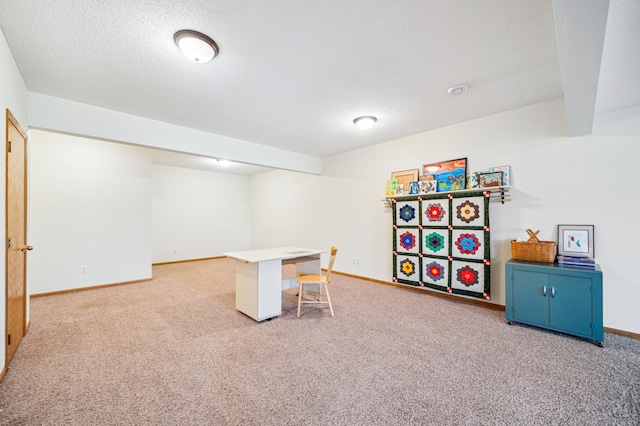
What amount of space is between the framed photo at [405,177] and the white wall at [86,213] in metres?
4.76

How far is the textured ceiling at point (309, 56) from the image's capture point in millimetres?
1718

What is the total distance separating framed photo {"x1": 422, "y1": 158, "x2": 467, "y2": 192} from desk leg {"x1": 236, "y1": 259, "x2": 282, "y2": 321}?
2711 mm

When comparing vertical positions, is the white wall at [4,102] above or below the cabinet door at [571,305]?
above

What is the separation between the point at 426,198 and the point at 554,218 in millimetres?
1522

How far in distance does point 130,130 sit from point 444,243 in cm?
465

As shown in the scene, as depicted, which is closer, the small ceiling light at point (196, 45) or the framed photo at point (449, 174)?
the small ceiling light at point (196, 45)

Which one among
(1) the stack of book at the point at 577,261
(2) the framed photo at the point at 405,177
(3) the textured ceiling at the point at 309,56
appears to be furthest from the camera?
(2) the framed photo at the point at 405,177

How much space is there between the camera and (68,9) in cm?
169

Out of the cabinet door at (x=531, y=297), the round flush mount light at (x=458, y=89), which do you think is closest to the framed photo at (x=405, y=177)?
the round flush mount light at (x=458, y=89)

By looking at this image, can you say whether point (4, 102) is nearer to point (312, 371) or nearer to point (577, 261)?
point (312, 371)

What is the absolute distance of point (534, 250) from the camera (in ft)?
9.66

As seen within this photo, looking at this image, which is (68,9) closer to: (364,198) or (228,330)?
(228,330)

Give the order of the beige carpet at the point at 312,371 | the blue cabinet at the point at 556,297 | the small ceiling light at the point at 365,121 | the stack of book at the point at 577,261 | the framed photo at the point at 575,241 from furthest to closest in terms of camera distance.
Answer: the small ceiling light at the point at 365,121 < the framed photo at the point at 575,241 < the stack of book at the point at 577,261 < the blue cabinet at the point at 556,297 < the beige carpet at the point at 312,371

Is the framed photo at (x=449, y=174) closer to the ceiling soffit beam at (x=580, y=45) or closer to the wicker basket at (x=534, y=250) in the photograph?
the wicker basket at (x=534, y=250)
